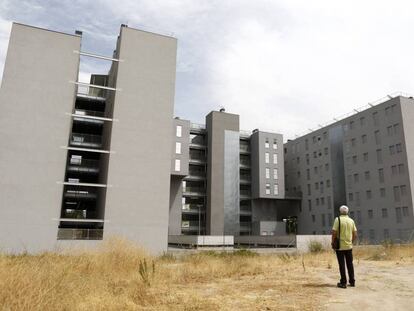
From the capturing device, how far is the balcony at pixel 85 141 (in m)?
37.9

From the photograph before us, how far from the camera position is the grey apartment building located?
3206cm

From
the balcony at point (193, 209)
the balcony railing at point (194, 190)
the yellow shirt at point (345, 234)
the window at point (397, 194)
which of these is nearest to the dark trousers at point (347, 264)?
the yellow shirt at point (345, 234)

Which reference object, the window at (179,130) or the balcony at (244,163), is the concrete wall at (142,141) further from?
the balcony at (244,163)

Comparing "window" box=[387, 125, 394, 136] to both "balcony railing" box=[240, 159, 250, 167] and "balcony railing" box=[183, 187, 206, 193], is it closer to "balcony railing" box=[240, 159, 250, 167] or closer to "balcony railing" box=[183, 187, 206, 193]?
"balcony railing" box=[240, 159, 250, 167]

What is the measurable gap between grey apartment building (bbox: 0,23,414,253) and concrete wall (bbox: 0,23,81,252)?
0.09 m

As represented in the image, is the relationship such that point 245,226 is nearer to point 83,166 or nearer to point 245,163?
point 245,163

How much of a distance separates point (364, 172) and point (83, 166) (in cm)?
4372

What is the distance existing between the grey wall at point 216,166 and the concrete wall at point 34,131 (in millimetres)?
31924

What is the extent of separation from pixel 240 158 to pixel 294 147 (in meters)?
13.2

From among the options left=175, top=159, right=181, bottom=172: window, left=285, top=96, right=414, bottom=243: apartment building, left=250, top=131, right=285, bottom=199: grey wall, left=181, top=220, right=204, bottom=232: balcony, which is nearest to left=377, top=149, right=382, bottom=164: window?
left=285, top=96, right=414, bottom=243: apartment building

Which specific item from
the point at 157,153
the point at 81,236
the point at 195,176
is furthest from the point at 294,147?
the point at 81,236

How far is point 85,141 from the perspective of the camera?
38.5m

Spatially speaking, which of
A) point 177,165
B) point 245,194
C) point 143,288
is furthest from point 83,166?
point 245,194

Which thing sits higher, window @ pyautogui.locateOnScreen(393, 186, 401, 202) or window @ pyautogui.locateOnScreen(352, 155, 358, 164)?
window @ pyautogui.locateOnScreen(352, 155, 358, 164)
